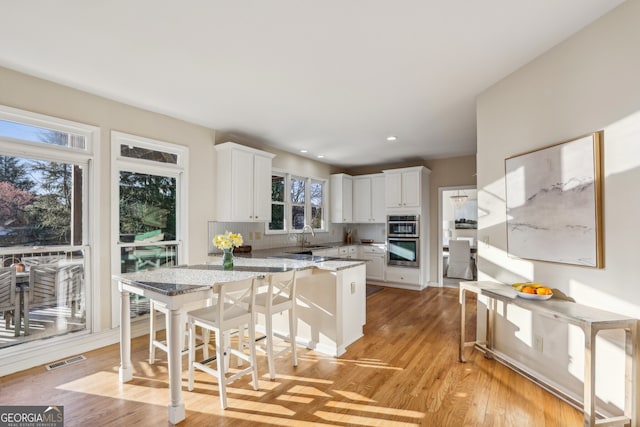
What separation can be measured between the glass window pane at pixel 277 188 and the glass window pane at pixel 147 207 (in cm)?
193

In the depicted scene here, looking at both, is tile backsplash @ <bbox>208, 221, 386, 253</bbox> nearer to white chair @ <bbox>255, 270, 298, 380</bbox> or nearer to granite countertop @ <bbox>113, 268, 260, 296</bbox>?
granite countertop @ <bbox>113, 268, 260, 296</bbox>

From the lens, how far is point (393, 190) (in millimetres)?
6406

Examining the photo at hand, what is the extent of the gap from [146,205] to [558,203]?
13.8 ft

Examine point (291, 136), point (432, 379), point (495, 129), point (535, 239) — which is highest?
point (291, 136)

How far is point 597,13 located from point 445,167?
14.6 feet

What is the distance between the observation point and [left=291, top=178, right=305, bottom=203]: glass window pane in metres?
6.17

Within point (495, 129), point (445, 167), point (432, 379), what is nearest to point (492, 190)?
point (495, 129)

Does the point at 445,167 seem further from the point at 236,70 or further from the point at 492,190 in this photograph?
the point at 236,70

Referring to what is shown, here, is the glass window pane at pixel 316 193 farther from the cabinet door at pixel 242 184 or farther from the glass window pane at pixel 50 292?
the glass window pane at pixel 50 292

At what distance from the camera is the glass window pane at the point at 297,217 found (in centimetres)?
615

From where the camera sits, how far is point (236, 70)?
2799 millimetres

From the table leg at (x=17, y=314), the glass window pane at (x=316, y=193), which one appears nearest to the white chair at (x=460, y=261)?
the glass window pane at (x=316, y=193)

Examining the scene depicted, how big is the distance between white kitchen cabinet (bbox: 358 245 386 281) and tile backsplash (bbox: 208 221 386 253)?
0.60 m

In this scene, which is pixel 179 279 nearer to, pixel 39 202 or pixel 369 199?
pixel 39 202
